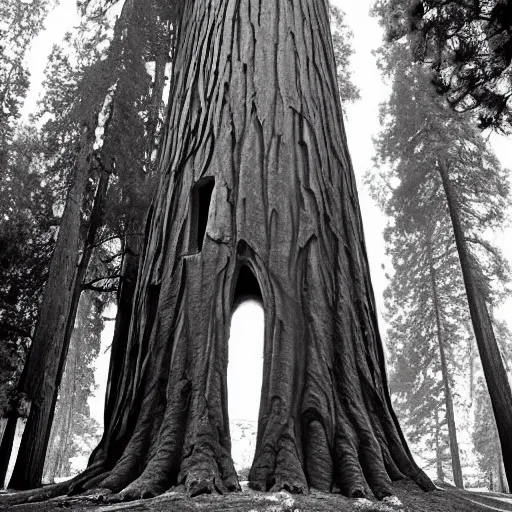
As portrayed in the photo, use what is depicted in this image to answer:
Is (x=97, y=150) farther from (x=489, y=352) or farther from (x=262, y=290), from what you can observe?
(x=489, y=352)

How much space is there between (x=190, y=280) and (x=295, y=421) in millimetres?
921

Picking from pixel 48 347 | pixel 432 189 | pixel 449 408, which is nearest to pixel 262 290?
pixel 48 347

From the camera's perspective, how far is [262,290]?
2.57 meters

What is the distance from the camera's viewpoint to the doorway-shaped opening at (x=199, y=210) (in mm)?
2998

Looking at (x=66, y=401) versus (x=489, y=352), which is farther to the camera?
(x=66, y=401)

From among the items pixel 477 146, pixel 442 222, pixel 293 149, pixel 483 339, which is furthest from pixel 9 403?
pixel 442 222

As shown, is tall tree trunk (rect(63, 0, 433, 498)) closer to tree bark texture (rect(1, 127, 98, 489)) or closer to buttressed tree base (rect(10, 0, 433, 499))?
buttressed tree base (rect(10, 0, 433, 499))

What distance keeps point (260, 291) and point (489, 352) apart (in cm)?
753

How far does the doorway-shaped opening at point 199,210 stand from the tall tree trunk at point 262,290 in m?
0.02

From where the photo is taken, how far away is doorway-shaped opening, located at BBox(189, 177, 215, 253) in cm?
300

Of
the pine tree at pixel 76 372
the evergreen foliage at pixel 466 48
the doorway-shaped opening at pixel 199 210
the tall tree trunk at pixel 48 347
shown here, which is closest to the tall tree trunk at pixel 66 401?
the pine tree at pixel 76 372

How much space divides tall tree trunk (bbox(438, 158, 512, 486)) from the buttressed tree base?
6.80 m

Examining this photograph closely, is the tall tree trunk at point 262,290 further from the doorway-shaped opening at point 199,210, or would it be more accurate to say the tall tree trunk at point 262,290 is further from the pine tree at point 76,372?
the pine tree at point 76,372

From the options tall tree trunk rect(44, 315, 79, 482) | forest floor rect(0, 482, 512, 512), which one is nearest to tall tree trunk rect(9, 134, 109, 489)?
forest floor rect(0, 482, 512, 512)
